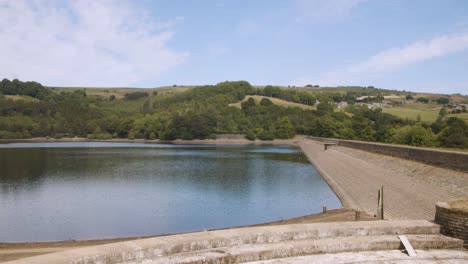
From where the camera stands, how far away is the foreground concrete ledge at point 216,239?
7908 millimetres

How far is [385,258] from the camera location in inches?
370

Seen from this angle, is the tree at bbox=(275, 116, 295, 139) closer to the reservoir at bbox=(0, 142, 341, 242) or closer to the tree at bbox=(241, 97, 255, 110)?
the tree at bbox=(241, 97, 255, 110)

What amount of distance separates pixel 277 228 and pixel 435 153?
1893 cm

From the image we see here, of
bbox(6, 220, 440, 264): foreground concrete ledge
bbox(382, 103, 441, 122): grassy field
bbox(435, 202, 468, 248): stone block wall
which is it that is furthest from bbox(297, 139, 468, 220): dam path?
bbox(382, 103, 441, 122): grassy field

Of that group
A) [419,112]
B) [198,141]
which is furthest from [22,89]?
[419,112]

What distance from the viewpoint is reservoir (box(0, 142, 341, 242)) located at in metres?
23.7

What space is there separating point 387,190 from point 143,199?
58.0ft

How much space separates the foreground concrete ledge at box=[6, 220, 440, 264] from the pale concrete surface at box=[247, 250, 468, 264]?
79cm

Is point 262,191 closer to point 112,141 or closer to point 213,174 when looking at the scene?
point 213,174

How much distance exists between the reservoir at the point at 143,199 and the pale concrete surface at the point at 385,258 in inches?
572

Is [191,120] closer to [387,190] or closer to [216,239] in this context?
[387,190]

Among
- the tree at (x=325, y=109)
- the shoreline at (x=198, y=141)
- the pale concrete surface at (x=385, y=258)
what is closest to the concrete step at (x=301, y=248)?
the pale concrete surface at (x=385, y=258)

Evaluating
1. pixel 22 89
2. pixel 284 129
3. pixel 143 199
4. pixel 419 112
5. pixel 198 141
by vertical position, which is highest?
pixel 22 89

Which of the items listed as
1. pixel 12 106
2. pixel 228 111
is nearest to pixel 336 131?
pixel 228 111
